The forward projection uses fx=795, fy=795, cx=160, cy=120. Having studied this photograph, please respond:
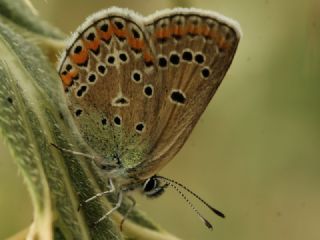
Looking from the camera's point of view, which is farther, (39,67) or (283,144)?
(283,144)

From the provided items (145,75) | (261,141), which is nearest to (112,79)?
(145,75)

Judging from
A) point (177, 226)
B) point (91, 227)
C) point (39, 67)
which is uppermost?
point (39, 67)

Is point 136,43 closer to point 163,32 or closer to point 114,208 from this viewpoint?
point 163,32

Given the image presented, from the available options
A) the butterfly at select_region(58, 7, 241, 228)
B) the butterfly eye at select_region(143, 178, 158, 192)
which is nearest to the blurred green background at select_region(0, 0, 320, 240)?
the butterfly eye at select_region(143, 178, 158, 192)

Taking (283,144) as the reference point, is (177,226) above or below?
below

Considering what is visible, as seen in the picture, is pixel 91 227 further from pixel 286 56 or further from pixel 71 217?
pixel 286 56

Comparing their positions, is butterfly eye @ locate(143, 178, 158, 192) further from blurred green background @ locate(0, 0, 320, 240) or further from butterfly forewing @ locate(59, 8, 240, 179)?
blurred green background @ locate(0, 0, 320, 240)

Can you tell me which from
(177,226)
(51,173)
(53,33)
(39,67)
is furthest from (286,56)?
(51,173)
